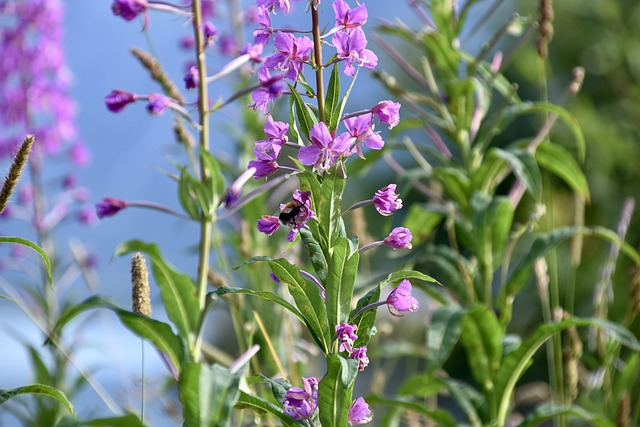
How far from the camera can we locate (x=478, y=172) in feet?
6.29

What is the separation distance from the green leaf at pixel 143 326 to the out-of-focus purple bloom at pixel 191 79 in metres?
0.48

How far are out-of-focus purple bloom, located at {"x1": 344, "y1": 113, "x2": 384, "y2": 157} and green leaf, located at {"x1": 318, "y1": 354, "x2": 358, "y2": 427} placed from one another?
268 millimetres

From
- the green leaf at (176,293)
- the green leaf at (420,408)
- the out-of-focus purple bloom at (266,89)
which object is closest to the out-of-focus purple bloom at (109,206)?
the green leaf at (176,293)

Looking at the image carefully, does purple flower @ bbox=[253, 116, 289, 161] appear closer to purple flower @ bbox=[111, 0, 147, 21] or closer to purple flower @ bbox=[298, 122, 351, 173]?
purple flower @ bbox=[298, 122, 351, 173]

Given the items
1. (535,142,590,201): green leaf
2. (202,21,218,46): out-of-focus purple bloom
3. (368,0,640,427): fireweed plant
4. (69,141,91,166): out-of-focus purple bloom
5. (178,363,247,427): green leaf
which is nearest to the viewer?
(178,363,247,427): green leaf

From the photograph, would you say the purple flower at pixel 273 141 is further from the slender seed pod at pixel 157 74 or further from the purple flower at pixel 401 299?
the slender seed pod at pixel 157 74

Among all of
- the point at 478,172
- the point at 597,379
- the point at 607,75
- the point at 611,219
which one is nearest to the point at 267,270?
the point at 478,172

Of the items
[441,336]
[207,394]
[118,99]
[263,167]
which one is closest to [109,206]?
[118,99]

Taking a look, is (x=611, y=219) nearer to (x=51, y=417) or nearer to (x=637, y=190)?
(x=637, y=190)

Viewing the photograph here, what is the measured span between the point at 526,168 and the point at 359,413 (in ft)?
2.74

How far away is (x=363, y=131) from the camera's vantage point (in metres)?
1.05

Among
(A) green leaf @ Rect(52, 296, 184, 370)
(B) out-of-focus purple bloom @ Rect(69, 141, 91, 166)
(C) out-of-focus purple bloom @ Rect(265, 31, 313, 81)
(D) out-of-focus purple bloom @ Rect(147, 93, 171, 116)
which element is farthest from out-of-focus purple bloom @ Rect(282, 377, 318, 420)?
(B) out-of-focus purple bloom @ Rect(69, 141, 91, 166)

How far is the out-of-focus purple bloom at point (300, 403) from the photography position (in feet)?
3.56

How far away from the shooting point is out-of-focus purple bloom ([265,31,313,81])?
1065 millimetres
